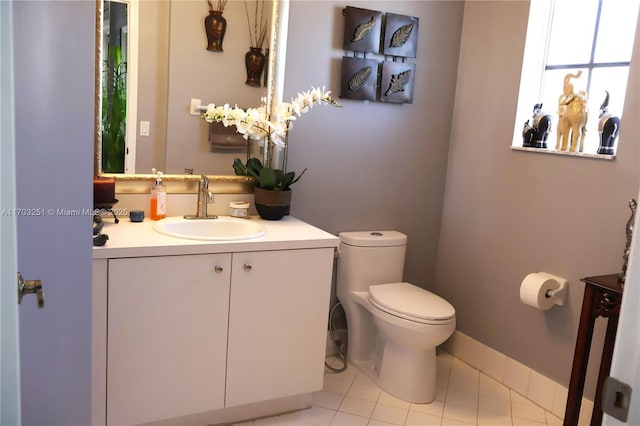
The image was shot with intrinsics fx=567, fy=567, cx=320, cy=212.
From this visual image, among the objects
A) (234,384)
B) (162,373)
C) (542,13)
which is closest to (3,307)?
(162,373)

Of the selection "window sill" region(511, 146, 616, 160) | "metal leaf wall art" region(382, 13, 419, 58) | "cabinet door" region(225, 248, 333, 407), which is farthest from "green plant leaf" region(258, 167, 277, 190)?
"window sill" region(511, 146, 616, 160)

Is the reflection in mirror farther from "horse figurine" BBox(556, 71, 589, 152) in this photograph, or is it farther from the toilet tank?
"horse figurine" BBox(556, 71, 589, 152)

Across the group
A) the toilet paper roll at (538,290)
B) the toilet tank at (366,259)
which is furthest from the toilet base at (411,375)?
the toilet paper roll at (538,290)

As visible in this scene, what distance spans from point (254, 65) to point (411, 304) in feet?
4.20

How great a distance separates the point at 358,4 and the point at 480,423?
1994 mm

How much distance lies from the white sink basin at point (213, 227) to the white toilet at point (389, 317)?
583 mm

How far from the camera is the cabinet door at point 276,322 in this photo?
85.4 inches

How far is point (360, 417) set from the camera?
95.7 inches

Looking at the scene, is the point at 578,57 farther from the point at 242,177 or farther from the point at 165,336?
the point at 165,336

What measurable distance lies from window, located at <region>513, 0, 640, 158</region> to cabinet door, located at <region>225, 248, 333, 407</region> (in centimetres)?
125

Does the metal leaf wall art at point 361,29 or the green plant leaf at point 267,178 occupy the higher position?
the metal leaf wall art at point 361,29

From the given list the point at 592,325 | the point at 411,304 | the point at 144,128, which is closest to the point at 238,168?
the point at 144,128

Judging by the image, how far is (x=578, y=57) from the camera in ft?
8.51

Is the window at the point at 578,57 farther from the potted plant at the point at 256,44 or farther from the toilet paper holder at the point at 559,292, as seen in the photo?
the potted plant at the point at 256,44
